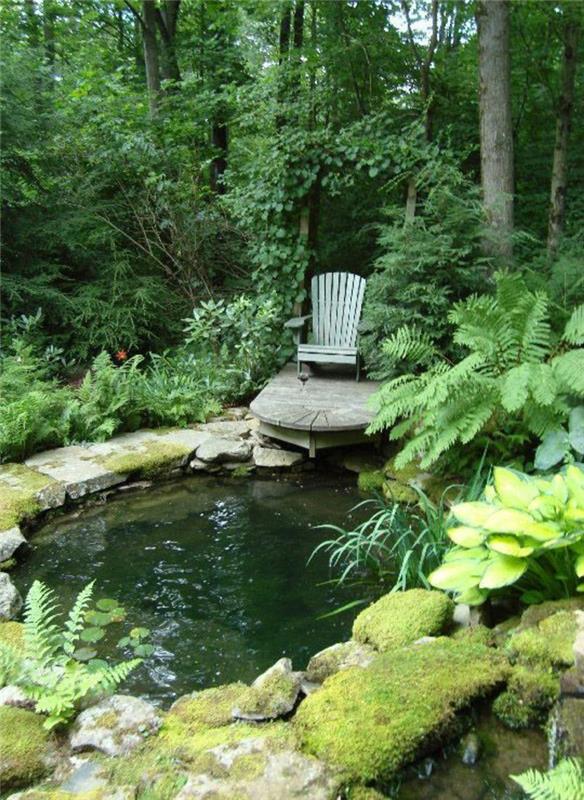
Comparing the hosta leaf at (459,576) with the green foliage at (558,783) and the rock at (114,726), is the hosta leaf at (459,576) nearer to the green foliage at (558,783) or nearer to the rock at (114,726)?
the green foliage at (558,783)

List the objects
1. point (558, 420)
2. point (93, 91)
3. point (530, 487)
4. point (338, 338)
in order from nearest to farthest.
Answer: point (530, 487) < point (558, 420) < point (338, 338) < point (93, 91)

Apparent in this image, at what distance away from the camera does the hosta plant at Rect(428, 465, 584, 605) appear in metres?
1.84

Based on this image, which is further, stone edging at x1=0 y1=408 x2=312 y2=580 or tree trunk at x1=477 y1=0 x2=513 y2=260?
tree trunk at x1=477 y1=0 x2=513 y2=260

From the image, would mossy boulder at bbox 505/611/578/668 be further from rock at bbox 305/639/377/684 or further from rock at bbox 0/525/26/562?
rock at bbox 0/525/26/562

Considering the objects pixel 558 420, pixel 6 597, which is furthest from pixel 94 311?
pixel 558 420

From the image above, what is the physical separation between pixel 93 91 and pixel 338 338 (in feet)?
16.1

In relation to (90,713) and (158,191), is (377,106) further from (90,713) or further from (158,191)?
(90,713)

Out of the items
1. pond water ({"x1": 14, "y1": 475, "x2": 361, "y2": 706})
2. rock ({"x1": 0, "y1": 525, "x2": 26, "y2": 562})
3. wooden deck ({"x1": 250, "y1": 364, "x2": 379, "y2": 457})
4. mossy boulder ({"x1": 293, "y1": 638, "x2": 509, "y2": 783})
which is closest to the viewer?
mossy boulder ({"x1": 293, "y1": 638, "x2": 509, "y2": 783})

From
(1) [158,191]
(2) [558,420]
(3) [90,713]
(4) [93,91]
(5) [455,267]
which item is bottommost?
(3) [90,713]

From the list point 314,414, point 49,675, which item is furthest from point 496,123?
point 49,675

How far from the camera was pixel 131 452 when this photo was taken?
4152 millimetres

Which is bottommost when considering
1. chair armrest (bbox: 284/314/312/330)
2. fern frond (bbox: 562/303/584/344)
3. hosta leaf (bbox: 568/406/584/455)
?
hosta leaf (bbox: 568/406/584/455)

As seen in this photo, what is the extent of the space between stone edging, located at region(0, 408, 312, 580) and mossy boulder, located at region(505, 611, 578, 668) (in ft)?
8.28

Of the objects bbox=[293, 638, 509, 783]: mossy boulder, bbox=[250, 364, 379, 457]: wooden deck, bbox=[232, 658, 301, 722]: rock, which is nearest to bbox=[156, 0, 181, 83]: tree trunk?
bbox=[250, 364, 379, 457]: wooden deck
